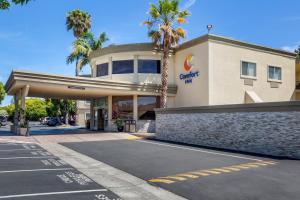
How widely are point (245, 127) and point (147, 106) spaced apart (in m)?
14.4

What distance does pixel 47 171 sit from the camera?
10727 mm

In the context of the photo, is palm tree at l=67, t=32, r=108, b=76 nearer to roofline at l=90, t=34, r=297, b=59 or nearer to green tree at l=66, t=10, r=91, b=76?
green tree at l=66, t=10, r=91, b=76

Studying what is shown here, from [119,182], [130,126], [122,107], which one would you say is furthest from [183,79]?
[119,182]

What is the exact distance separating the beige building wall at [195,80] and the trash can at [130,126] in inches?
181

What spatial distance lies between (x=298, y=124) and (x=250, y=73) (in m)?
15.2

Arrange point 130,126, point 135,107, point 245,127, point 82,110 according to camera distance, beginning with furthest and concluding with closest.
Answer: point 82,110, point 135,107, point 130,126, point 245,127

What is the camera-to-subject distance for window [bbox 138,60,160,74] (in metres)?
29.6

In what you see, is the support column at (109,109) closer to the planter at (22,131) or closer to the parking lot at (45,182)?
the planter at (22,131)

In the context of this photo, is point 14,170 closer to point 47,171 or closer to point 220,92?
point 47,171

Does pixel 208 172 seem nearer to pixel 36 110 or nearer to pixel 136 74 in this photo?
pixel 136 74

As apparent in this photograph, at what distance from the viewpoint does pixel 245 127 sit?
16.2m

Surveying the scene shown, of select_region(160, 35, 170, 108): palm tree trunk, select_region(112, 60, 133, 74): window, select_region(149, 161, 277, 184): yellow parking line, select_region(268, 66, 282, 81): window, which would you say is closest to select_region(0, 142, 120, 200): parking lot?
select_region(149, 161, 277, 184): yellow parking line

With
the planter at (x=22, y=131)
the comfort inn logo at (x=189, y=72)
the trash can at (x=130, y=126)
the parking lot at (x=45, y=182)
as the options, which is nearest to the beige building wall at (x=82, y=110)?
the trash can at (x=130, y=126)

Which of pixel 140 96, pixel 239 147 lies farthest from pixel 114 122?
pixel 239 147
